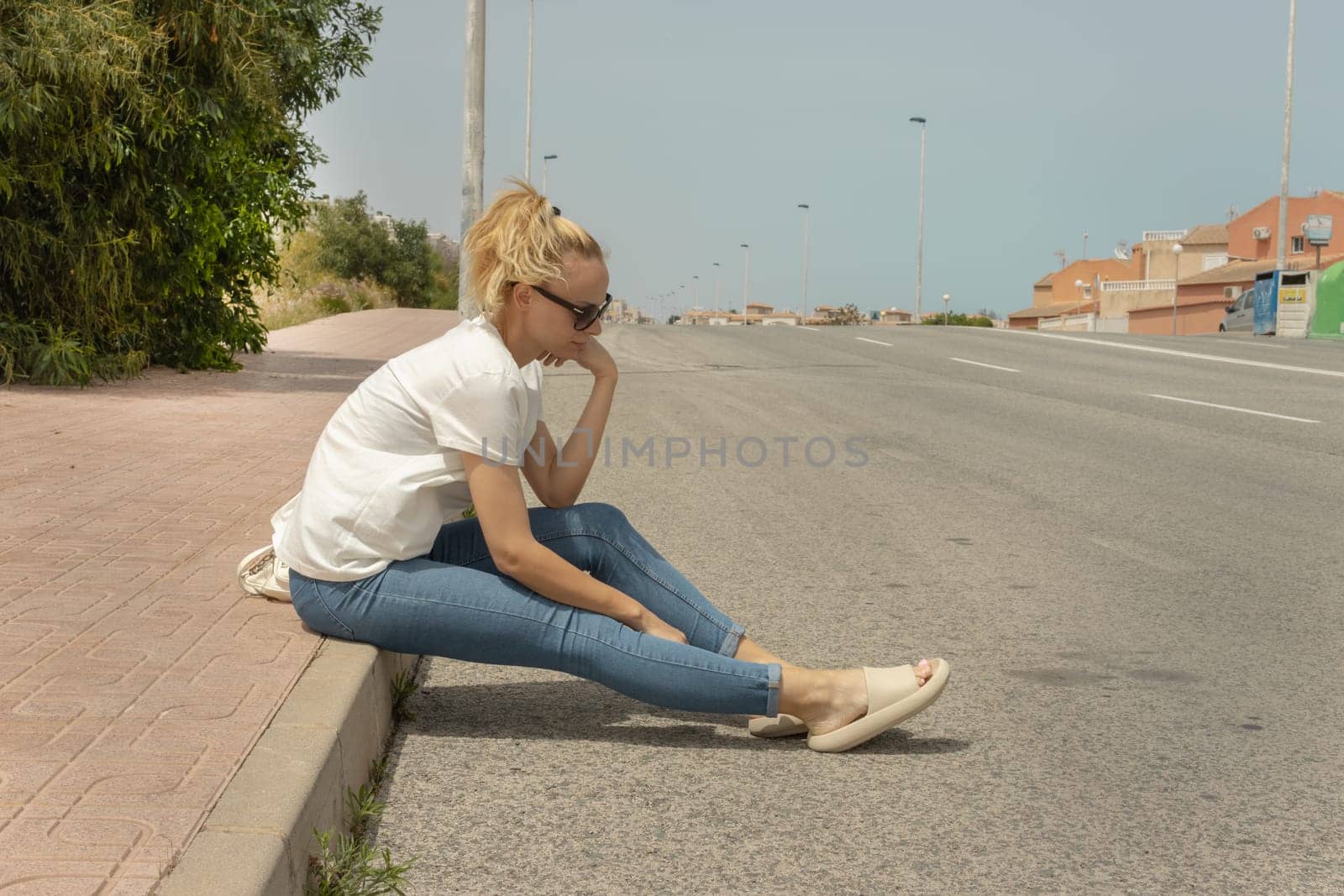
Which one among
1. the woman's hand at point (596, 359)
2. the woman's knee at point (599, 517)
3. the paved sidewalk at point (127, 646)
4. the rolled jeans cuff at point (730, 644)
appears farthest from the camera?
the woman's hand at point (596, 359)

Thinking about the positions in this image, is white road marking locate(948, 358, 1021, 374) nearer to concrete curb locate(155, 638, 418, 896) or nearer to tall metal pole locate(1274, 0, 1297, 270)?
concrete curb locate(155, 638, 418, 896)

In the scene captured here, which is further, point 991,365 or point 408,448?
point 991,365

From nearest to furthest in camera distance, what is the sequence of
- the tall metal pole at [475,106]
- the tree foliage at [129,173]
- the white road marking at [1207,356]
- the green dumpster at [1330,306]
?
the tree foliage at [129,173] → the tall metal pole at [475,106] → the white road marking at [1207,356] → the green dumpster at [1330,306]

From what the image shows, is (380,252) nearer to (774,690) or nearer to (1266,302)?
(1266,302)

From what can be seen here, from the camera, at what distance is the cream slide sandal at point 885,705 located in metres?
3.69

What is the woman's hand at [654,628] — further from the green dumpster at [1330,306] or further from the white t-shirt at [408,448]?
the green dumpster at [1330,306]

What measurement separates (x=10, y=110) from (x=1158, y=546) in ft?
33.1

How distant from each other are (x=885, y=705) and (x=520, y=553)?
1.10 m

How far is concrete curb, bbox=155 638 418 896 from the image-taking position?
2.48 m

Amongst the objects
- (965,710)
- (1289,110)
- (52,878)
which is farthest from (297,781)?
(1289,110)

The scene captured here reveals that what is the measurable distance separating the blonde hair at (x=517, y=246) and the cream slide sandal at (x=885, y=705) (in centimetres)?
147

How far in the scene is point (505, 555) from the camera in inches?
142

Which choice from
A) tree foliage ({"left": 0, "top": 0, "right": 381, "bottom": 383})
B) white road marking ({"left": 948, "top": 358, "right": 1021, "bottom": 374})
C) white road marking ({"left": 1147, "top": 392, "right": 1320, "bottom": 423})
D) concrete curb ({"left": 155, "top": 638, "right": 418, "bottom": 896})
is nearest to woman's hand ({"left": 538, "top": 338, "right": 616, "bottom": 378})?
concrete curb ({"left": 155, "top": 638, "right": 418, "bottom": 896})

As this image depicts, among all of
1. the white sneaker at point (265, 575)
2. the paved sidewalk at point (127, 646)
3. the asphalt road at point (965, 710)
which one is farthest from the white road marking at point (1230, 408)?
the white sneaker at point (265, 575)
